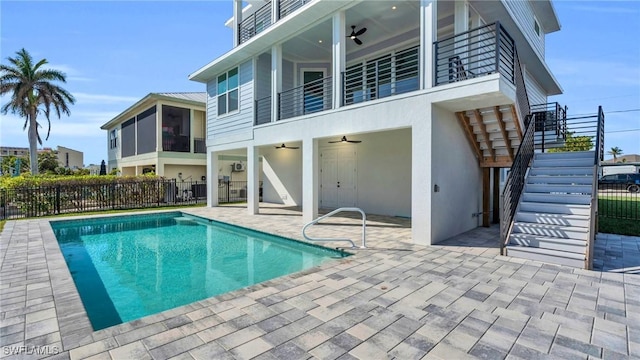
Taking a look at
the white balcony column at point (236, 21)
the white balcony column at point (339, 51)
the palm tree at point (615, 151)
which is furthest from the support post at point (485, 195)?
the palm tree at point (615, 151)

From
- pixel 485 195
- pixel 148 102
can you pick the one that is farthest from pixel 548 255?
pixel 148 102

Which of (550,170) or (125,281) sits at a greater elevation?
(550,170)

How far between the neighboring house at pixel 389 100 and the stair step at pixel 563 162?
781 millimetres

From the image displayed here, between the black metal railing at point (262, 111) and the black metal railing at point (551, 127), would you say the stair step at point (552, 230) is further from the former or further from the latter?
the black metal railing at point (262, 111)

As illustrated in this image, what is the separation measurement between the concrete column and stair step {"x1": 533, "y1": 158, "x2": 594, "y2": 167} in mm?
3728

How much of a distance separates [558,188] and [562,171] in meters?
0.86

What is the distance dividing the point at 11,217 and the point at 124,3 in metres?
9.25

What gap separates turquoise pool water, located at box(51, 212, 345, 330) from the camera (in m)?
4.52

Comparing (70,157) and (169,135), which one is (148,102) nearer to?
(169,135)

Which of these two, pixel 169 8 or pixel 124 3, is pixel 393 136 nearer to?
pixel 169 8

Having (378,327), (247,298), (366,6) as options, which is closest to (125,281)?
(247,298)

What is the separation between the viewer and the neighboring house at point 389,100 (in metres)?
6.75

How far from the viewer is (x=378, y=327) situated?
306 cm

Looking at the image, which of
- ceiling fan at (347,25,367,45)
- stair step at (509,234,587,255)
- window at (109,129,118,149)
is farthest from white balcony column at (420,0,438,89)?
window at (109,129,118,149)
